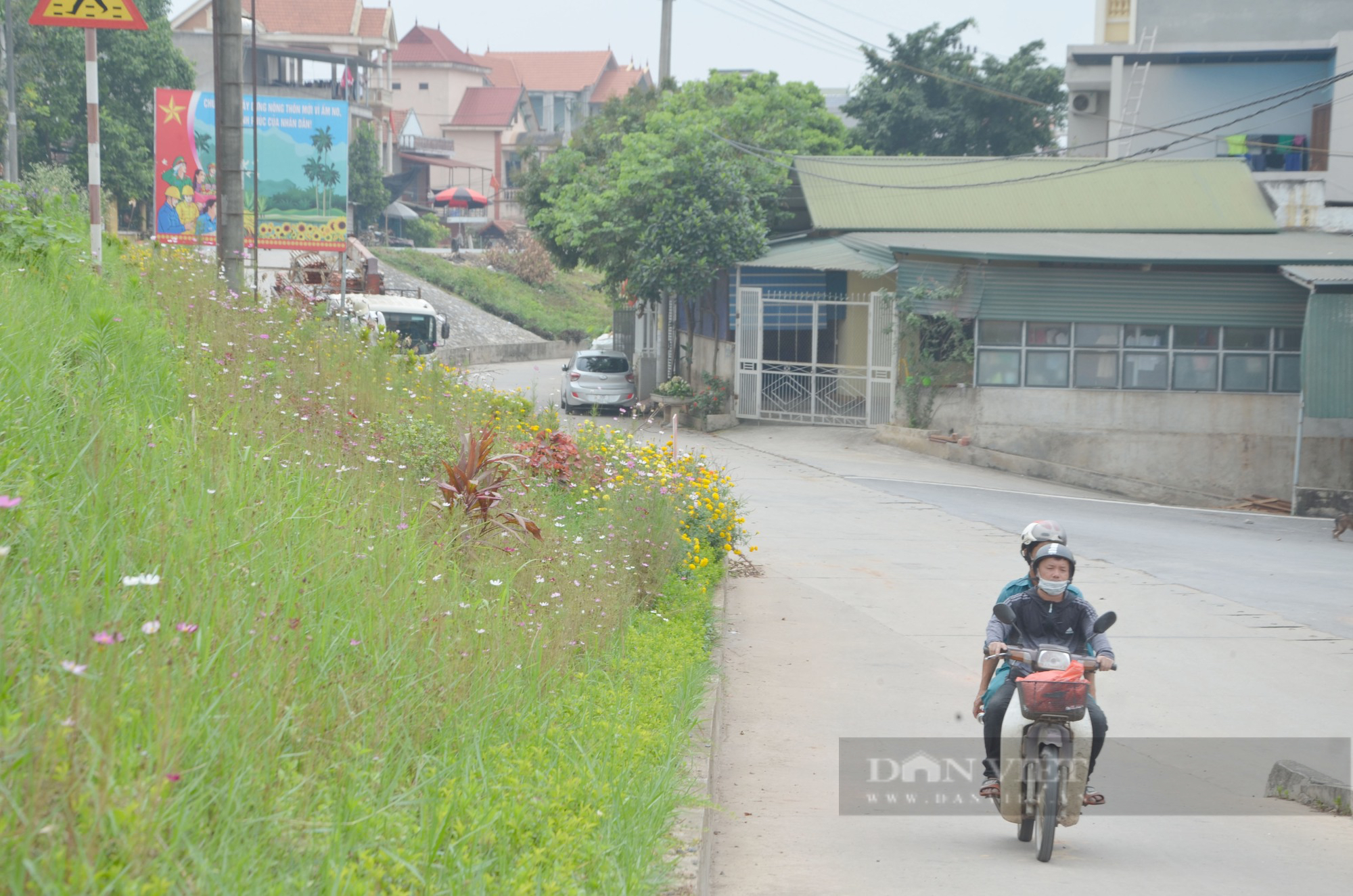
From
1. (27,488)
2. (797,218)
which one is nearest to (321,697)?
(27,488)

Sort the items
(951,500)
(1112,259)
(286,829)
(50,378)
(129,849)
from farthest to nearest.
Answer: (1112,259)
(951,500)
(50,378)
(286,829)
(129,849)

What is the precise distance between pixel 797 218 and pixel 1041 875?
2783 centimetres

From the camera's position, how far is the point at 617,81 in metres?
110

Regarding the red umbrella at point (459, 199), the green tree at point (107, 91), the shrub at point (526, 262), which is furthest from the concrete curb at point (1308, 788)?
the red umbrella at point (459, 199)

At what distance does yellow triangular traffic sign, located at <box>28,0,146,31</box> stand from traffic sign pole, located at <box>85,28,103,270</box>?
0.24 meters

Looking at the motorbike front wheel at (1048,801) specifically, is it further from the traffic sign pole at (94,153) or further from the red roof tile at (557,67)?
the red roof tile at (557,67)

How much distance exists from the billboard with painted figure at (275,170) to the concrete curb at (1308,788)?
21.8 meters

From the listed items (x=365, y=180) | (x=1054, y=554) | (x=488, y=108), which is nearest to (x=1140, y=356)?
(x=1054, y=554)

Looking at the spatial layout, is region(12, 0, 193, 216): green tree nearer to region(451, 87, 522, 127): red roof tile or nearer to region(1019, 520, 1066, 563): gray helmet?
region(1019, 520, 1066, 563): gray helmet

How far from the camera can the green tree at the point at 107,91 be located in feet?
122

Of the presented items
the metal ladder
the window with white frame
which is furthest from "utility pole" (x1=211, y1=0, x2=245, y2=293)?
the metal ladder

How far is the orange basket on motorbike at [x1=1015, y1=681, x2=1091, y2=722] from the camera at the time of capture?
5.27 m

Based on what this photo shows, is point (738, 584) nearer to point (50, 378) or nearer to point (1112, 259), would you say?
point (50, 378)

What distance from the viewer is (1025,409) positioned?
75.5ft
